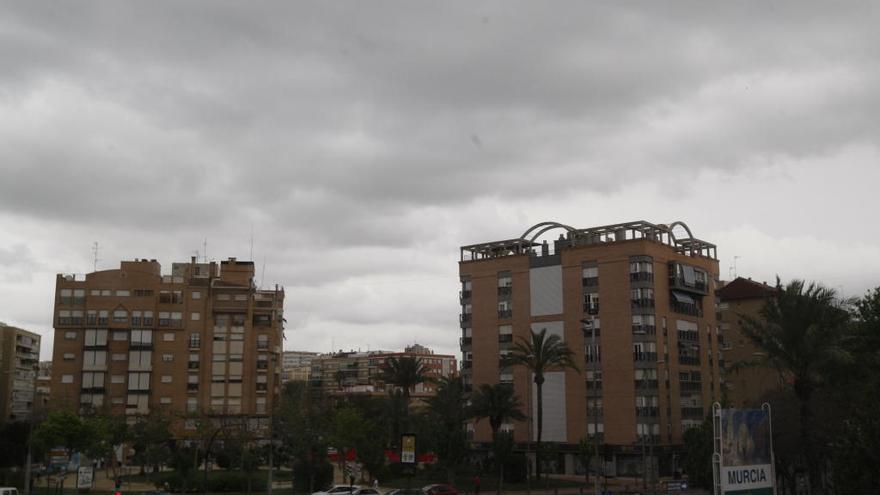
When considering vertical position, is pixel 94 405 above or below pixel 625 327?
below

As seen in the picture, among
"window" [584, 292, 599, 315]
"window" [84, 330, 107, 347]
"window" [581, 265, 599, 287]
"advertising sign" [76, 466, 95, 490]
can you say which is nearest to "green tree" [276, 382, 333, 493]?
"advertising sign" [76, 466, 95, 490]

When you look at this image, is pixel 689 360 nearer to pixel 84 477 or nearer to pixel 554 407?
pixel 554 407

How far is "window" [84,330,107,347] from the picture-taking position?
322ft

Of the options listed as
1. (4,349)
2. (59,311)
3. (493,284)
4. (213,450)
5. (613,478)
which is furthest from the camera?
(4,349)

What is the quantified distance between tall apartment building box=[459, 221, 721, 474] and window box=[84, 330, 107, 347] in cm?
4170

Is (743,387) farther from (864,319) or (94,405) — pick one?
(94,405)

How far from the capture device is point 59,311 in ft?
323

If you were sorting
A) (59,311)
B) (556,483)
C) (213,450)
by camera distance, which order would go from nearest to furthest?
(556,483) → (213,450) → (59,311)

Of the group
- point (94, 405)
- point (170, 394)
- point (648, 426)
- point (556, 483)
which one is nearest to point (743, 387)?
point (648, 426)

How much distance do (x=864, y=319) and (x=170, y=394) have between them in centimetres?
7522

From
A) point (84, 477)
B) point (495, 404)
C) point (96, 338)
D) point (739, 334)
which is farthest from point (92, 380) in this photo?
point (739, 334)

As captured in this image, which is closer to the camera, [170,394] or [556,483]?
[556,483]

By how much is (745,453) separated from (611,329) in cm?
5553

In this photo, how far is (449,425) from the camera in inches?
2677
